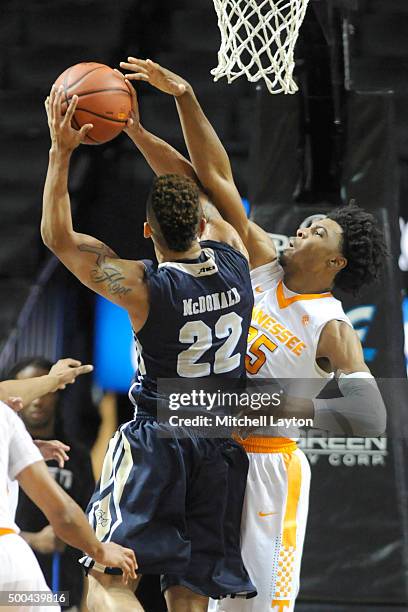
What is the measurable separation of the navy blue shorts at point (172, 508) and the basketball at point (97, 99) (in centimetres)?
112

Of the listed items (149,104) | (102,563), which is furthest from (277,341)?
(149,104)

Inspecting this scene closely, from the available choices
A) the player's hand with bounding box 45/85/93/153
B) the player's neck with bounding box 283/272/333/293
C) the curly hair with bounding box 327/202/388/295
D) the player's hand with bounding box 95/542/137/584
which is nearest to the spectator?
the player's neck with bounding box 283/272/333/293

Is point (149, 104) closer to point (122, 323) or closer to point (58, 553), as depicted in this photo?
point (122, 323)

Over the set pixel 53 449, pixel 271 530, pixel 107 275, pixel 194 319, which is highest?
pixel 107 275

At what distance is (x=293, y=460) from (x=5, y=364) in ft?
7.17

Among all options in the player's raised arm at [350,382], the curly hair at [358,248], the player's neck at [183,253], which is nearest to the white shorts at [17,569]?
the player's neck at [183,253]

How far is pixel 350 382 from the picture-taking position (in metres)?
4.08

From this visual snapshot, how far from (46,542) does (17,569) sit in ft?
7.73

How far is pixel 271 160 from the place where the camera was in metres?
5.81

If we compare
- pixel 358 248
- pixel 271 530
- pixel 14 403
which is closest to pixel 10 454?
pixel 14 403

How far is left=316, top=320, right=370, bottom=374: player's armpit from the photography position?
4.09 metres

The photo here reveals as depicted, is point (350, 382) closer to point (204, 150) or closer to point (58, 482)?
point (204, 150)

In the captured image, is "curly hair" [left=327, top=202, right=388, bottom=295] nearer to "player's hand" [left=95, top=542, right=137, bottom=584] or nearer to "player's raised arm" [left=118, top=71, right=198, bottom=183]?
"player's raised arm" [left=118, top=71, right=198, bottom=183]

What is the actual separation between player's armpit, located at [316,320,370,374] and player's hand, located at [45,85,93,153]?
1.31 m
